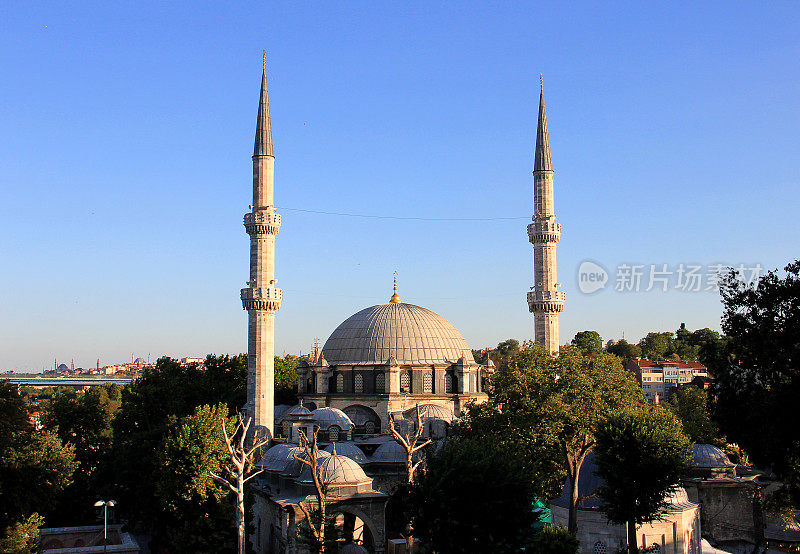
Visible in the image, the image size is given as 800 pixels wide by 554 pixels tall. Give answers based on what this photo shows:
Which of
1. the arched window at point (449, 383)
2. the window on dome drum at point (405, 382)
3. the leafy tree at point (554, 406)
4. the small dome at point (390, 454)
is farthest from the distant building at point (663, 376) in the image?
the leafy tree at point (554, 406)

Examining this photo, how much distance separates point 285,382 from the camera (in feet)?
189

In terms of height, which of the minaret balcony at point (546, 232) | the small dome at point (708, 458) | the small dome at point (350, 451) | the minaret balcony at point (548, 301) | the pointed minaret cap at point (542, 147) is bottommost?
the small dome at point (708, 458)

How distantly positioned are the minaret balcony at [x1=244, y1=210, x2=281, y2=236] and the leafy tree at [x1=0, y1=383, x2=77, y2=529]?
54.8 feet

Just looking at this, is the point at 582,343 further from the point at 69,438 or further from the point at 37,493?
the point at 37,493

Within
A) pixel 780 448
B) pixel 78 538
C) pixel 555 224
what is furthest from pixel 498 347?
pixel 780 448

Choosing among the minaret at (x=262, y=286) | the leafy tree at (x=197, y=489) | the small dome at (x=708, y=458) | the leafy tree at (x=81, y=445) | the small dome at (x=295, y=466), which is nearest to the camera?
the leafy tree at (x=197, y=489)

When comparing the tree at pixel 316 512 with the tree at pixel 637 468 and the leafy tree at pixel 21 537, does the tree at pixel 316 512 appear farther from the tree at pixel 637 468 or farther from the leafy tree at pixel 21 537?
the leafy tree at pixel 21 537

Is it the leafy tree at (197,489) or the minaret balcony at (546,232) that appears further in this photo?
the minaret balcony at (546,232)

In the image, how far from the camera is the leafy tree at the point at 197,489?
27891 millimetres

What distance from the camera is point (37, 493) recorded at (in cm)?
2848

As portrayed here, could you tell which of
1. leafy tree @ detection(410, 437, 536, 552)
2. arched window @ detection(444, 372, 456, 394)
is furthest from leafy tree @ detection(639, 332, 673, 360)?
leafy tree @ detection(410, 437, 536, 552)

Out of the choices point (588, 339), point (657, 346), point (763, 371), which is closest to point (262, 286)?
point (763, 371)

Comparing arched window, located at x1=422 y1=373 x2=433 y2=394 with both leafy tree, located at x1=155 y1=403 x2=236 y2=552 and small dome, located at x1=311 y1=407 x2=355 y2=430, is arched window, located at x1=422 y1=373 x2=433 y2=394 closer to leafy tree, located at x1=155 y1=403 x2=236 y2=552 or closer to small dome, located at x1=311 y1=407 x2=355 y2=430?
small dome, located at x1=311 y1=407 x2=355 y2=430

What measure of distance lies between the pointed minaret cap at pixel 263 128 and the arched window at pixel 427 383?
1558cm
